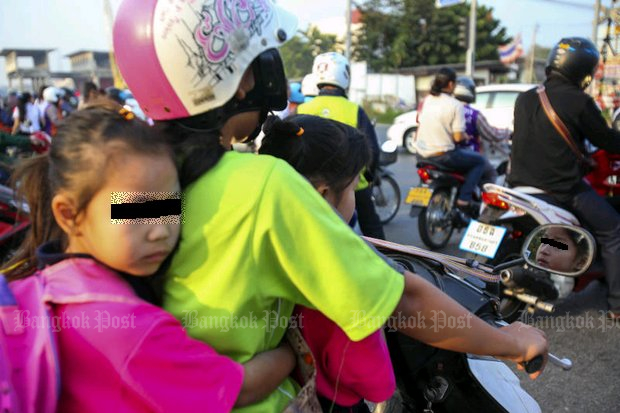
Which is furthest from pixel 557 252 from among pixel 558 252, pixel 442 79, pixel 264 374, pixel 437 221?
pixel 442 79

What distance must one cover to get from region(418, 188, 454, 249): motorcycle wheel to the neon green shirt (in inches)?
172

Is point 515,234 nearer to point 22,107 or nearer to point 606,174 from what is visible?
point 606,174

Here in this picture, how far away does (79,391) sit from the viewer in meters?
0.91

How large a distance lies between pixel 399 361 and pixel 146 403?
775 mm

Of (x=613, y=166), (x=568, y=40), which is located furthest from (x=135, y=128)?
(x=613, y=166)

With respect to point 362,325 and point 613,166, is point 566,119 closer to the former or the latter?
point 613,166

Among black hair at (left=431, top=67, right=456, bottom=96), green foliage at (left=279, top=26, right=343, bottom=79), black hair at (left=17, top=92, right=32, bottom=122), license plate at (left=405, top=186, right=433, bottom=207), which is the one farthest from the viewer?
green foliage at (left=279, top=26, right=343, bottom=79)

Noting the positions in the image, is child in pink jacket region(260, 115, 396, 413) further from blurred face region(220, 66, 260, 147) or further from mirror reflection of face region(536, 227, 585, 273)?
mirror reflection of face region(536, 227, 585, 273)

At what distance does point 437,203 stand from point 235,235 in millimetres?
4699

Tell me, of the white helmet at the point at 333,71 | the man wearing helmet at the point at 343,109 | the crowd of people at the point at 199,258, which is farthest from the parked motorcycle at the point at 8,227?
the crowd of people at the point at 199,258

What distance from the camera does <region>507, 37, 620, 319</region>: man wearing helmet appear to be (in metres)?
3.41

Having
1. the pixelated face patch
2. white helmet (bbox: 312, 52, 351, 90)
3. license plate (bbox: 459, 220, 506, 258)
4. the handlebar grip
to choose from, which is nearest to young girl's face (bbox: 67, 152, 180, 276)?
the pixelated face patch

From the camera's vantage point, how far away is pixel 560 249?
8.93 feet

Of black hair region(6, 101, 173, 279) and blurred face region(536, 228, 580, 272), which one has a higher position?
black hair region(6, 101, 173, 279)
